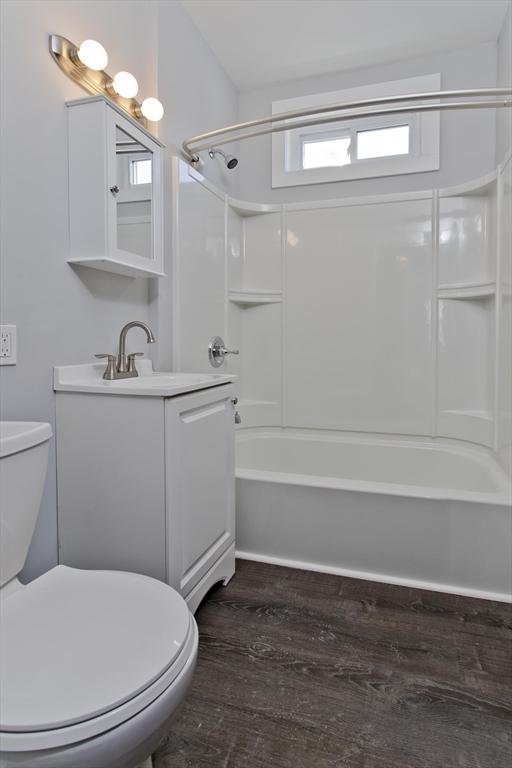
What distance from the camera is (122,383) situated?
1646 mm

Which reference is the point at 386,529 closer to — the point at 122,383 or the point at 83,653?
the point at 122,383

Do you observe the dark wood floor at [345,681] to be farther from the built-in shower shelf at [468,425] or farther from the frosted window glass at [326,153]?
the frosted window glass at [326,153]

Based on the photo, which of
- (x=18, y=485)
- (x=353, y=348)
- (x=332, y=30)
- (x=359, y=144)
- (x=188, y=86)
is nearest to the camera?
(x=18, y=485)

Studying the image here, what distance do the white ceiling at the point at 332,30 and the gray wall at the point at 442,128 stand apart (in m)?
0.07

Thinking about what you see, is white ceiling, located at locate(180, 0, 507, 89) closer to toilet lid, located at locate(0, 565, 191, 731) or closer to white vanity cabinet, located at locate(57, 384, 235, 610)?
white vanity cabinet, located at locate(57, 384, 235, 610)

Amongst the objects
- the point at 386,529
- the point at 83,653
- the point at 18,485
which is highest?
the point at 18,485

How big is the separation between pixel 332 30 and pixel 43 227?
2124 millimetres

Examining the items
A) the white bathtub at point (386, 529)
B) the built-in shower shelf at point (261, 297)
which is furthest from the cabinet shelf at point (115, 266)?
the built-in shower shelf at point (261, 297)

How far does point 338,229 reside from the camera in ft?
9.57

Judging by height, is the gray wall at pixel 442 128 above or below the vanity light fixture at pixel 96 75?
above

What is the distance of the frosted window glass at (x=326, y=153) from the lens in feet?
10.0

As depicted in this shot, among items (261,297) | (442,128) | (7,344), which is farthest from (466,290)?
(7,344)

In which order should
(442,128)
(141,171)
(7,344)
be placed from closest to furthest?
(7,344)
(141,171)
(442,128)

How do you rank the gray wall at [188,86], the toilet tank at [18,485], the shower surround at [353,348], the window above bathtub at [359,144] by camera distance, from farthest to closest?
the window above bathtub at [359,144]
the gray wall at [188,86]
the shower surround at [353,348]
the toilet tank at [18,485]
